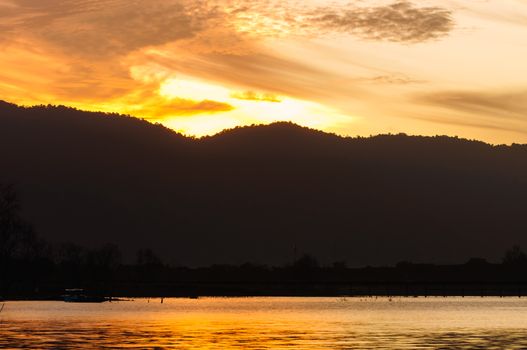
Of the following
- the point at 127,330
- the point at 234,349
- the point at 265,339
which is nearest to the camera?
the point at 234,349

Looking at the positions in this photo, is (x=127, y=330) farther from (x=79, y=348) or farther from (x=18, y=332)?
(x=79, y=348)

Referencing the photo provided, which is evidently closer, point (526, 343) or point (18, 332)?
point (526, 343)

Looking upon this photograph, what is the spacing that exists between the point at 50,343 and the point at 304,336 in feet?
112

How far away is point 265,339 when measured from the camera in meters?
121

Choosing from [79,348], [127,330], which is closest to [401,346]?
[79,348]

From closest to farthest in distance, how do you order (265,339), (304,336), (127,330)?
(265,339)
(304,336)
(127,330)

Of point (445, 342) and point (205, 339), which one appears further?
point (205, 339)

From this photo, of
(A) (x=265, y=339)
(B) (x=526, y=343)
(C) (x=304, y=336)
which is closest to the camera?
(B) (x=526, y=343)

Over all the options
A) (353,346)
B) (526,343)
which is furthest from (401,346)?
(526,343)

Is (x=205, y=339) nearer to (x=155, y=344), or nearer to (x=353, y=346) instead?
(x=155, y=344)

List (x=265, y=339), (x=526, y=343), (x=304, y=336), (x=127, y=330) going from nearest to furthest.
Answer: (x=526, y=343) < (x=265, y=339) < (x=304, y=336) < (x=127, y=330)

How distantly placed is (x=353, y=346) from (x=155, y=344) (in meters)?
22.2

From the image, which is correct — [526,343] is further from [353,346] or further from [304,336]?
[304,336]

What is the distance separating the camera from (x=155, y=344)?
111125mm
